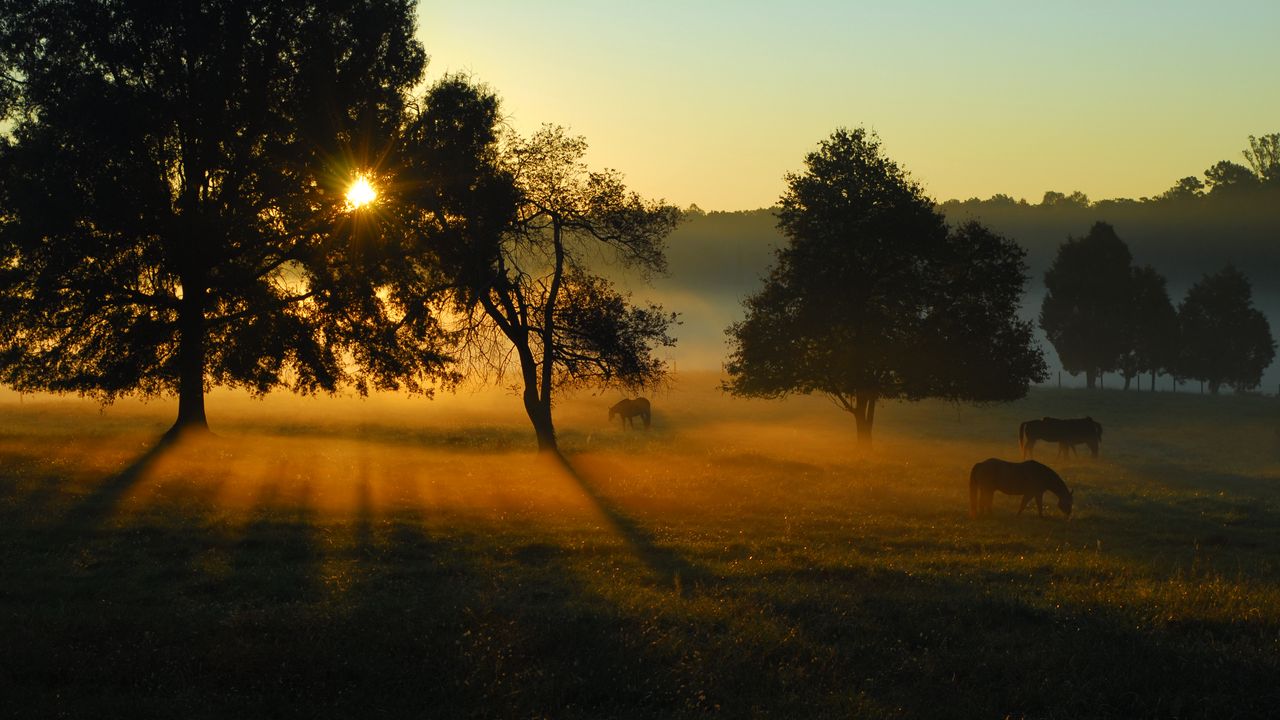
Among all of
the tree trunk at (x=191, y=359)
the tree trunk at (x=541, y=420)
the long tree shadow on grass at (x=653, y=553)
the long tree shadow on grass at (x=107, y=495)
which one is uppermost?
the tree trunk at (x=191, y=359)

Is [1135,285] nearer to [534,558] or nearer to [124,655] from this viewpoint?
[534,558]

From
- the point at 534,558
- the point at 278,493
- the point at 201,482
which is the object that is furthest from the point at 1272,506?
the point at 201,482

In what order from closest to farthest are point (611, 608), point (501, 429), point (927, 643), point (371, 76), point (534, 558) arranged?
point (927, 643), point (611, 608), point (534, 558), point (371, 76), point (501, 429)

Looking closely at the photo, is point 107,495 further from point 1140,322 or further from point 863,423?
point 1140,322

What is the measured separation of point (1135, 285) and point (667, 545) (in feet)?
269

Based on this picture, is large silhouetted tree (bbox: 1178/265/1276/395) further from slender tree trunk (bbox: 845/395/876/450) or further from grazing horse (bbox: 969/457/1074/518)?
grazing horse (bbox: 969/457/1074/518)

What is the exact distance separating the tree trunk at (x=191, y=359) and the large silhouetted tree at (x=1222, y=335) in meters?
83.9

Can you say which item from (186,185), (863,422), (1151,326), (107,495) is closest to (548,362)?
(186,185)

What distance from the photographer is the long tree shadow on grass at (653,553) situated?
45.9ft

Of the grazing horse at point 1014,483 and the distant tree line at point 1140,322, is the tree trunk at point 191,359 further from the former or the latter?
the distant tree line at point 1140,322

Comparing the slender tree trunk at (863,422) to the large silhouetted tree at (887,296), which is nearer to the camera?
the large silhouetted tree at (887,296)

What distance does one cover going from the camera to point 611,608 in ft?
38.6

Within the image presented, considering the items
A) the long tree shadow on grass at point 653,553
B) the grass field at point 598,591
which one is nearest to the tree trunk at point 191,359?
the grass field at point 598,591

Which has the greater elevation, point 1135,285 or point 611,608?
point 1135,285
